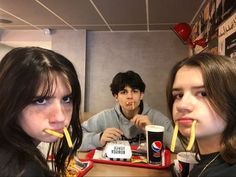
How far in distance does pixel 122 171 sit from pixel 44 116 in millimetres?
519

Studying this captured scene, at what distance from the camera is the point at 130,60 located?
3406 mm

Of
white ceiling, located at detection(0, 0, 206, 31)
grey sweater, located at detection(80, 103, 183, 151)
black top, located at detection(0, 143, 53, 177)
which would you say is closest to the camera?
black top, located at detection(0, 143, 53, 177)

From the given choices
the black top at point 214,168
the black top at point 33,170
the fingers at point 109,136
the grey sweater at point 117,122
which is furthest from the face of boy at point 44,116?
the grey sweater at point 117,122

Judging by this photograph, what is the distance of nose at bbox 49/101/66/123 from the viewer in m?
0.74

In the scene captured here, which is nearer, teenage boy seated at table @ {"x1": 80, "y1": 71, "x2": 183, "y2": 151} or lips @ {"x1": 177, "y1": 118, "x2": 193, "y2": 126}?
lips @ {"x1": 177, "y1": 118, "x2": 193, "y2": 126}

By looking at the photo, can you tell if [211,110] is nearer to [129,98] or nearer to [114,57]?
[129,98]

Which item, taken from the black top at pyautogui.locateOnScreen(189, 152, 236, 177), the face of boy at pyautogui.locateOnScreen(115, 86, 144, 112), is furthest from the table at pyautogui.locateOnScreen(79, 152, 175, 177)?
the face of boy at pyautogui.locateOnScreen(115, 86, 144, 112)

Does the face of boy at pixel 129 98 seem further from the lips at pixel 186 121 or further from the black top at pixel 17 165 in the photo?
the black top at pixel 17 165

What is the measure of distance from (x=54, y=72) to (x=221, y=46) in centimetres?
117

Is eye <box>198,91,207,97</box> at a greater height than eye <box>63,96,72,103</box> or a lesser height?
greater

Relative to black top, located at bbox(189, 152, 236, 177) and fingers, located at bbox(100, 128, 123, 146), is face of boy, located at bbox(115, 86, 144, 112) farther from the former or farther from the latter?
black top, located at bbox(189, 152, 236, 177)

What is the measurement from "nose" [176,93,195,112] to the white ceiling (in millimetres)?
1637

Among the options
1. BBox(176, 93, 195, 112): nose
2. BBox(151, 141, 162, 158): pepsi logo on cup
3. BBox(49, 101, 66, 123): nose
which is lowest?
BBox(151, 141, 162, 158): pepsi logo on cup

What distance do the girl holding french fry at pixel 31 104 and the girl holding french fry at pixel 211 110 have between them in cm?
39
